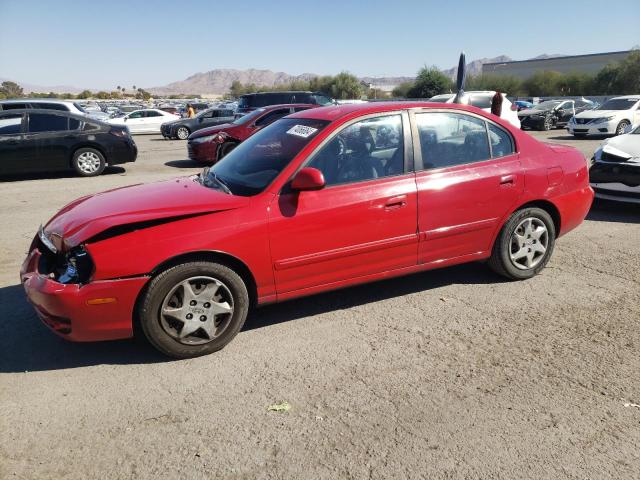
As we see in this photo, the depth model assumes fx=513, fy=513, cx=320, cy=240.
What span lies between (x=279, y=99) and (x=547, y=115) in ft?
40.2

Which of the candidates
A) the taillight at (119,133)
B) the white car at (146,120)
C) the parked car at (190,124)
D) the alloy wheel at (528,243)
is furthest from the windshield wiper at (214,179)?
the white car at (146,120)

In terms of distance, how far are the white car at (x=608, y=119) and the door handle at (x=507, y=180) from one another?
16658 millimetres

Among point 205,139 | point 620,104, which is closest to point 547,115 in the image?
point 620,104

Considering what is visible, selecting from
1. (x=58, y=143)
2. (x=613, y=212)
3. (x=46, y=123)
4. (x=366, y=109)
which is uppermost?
(x=46, y=123)

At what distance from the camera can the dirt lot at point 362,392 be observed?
A: 250 centimetres

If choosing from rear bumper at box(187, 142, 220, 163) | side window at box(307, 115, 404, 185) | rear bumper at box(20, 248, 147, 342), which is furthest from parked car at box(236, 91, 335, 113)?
rear bumper at box(20, 248, 147, 342)

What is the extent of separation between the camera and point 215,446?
103 inches

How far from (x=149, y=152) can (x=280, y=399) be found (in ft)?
52.0

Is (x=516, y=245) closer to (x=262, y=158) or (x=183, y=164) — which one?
(x=262, y=158)

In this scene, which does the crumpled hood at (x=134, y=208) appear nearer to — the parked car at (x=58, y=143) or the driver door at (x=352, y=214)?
the driver door at (x=352, y=214)

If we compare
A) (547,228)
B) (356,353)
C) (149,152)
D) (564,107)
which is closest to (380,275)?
(356,353)

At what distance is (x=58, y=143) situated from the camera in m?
11.1

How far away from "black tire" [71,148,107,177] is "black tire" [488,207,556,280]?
31.9 ft

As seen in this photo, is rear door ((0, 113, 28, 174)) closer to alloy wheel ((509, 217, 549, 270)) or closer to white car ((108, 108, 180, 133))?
alloy wheel ((509, 217, 549, 270))
